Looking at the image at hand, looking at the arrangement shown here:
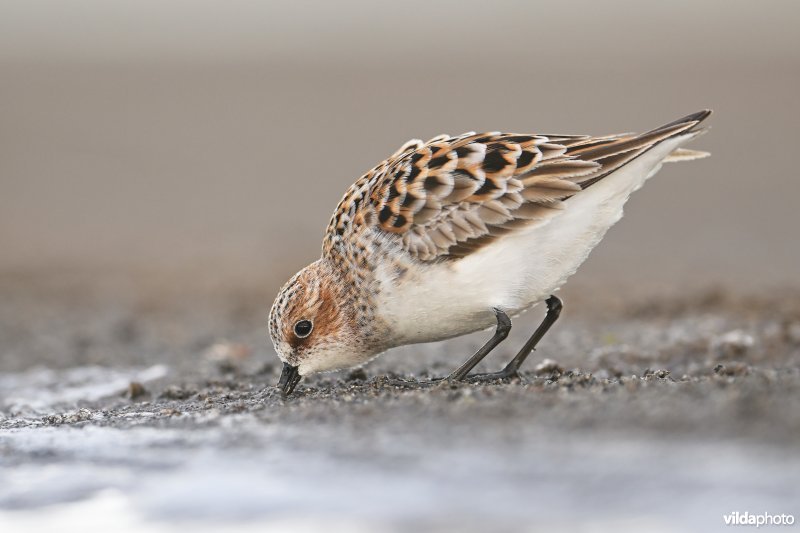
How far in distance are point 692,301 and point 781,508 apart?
660 cm

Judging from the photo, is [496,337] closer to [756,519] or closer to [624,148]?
[624,148]

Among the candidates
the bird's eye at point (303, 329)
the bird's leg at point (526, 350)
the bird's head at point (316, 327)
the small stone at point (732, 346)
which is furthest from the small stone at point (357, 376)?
the small stone at point (732, 346)

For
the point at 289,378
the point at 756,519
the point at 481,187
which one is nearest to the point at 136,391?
the point at 289,378

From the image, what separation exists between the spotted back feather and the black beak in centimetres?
80

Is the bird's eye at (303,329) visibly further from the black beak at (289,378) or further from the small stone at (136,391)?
the small stone at (136,391)

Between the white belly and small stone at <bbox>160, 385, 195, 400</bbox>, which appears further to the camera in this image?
small stone at <bbox>160, 385, 195, 400</bbox>

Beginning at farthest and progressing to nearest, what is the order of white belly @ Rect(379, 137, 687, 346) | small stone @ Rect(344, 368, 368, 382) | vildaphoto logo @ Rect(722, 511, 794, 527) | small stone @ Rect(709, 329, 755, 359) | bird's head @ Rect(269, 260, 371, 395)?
small stone @ Rect(709, 329, 755, 359), small stone @ Rect(344, 368, 368, 382), bird's head @ Rect(269, 260, 371, 395), white belly @ Rect(379, 137, 687, 346), vildaphoto logo @ Rect(722, 511, 794, 527)

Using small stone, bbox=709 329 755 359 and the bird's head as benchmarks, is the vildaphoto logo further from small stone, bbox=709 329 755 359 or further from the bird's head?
small stone, bbox=709 329 755 359

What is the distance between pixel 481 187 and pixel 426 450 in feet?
6.41

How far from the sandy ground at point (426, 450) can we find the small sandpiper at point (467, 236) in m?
0.42

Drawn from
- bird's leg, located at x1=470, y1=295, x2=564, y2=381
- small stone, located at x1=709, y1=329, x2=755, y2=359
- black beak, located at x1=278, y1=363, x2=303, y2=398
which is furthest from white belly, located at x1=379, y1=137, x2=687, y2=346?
small stone, located at x1=709, y1=329, x2=755, y2=359

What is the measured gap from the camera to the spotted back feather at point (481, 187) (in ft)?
20.2

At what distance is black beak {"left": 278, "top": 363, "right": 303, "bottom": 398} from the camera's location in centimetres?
666

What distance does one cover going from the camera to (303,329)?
6.62 m
